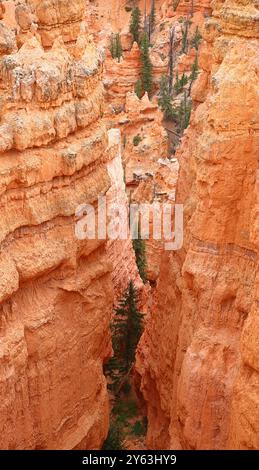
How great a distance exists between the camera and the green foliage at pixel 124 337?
19.9 m

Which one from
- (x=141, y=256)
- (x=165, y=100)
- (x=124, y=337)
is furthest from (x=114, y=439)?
(x=165, y=100)

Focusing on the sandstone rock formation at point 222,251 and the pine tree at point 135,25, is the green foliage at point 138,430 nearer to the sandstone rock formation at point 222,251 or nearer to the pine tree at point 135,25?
the sandstone rock formation at point 222,251

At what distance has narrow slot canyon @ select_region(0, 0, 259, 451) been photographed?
12.4 m

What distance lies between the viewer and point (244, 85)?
12.2 m

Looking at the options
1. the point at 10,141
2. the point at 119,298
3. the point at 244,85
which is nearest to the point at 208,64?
the point at 244,85

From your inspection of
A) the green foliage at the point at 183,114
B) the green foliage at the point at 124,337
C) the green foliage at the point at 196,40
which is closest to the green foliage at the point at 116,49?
the green foliage at the point at 196,40

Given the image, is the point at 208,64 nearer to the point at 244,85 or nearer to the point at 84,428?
the point at 244,85

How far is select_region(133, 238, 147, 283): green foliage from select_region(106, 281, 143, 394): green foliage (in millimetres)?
3758

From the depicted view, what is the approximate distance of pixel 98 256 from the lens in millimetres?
15945

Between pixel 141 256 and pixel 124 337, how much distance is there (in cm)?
487

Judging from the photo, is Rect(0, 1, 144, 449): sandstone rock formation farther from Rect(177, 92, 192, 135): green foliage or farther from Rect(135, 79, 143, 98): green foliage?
Rect(135, 79, 143, 98): green foliage

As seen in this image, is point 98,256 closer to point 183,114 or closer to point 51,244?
point 51,244

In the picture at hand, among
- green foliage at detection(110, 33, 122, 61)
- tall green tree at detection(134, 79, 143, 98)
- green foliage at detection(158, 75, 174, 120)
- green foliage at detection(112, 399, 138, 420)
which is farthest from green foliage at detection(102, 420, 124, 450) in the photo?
green foliage at detection(110, 33, 122, 61)

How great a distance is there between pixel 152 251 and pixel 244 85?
41.4 ft
